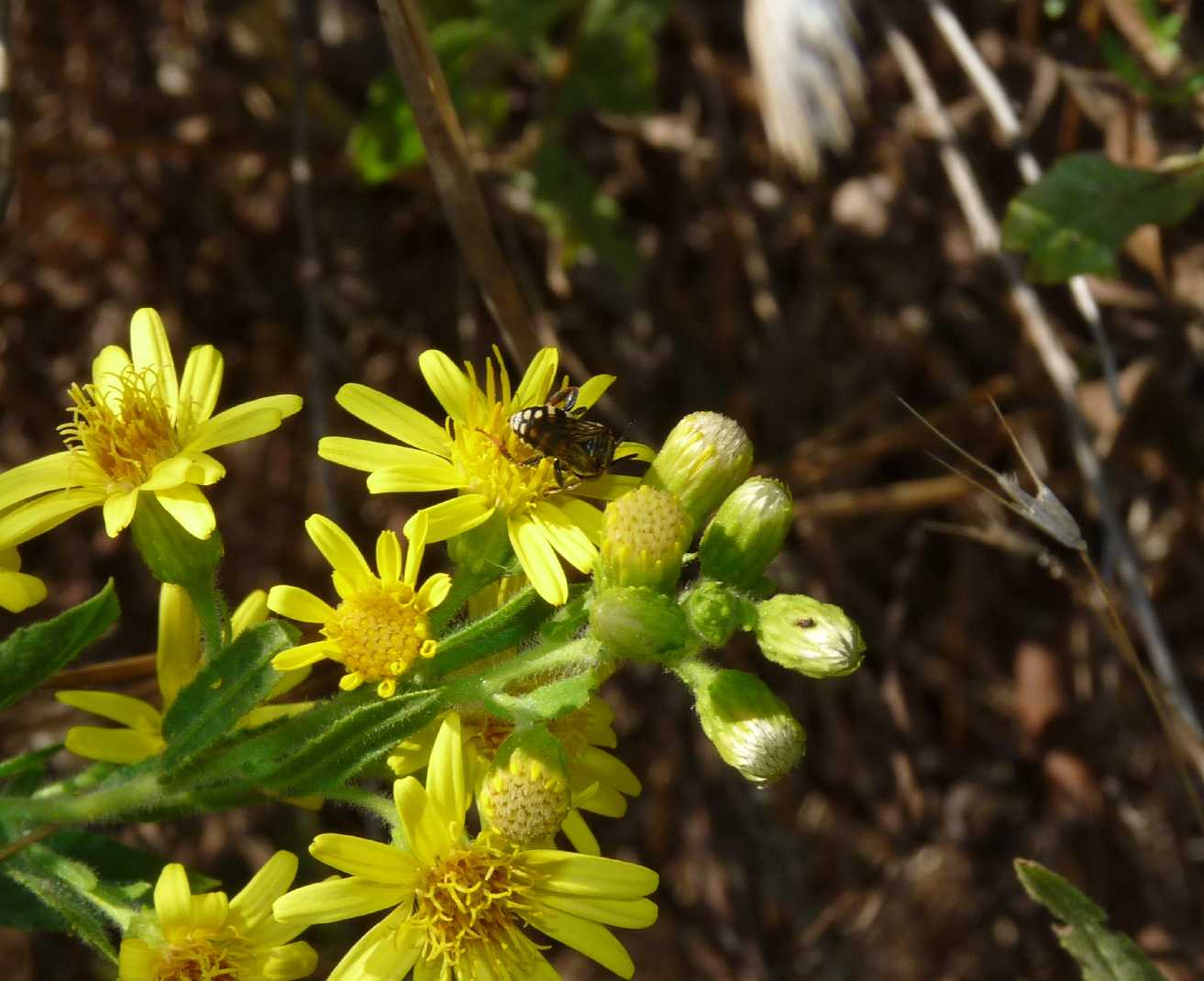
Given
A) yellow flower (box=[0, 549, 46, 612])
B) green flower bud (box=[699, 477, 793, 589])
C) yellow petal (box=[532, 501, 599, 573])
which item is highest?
yellow flower (box=[0, 549, 46, 612])

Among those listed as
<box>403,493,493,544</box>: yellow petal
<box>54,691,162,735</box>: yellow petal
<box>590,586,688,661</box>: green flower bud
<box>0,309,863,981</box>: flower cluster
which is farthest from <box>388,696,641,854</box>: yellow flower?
<box>54,691,162,735</box>: yellow petal

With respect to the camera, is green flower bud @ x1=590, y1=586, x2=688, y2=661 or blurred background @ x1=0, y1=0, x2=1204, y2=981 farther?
blurred background @ x1=0, y1=0, x2=1204, y2=981

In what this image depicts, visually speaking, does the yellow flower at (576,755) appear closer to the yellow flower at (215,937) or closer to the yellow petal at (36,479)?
the yellow flower at (215,937)

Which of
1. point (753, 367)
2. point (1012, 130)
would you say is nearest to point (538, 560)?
point (1012, 130)

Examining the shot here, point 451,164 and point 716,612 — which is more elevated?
point 451,164

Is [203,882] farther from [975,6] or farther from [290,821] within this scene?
[975,6]

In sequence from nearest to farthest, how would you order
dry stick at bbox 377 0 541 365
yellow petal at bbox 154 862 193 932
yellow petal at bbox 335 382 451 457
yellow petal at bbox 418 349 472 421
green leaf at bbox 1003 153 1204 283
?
yellow petal at bbox 154 862 193 932 → yellow petal at bbox 335 382 451 457 → yellow petal at bbox 418 349 472 421 → dry stick at bbox 377 0 541 365 → green leaf at bbox 1003 153 1204 283

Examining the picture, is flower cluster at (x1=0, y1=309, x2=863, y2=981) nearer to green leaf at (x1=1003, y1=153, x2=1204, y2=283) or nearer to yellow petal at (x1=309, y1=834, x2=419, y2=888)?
yellow petal at (x1=309, y1=834, x2=419, y2=888)

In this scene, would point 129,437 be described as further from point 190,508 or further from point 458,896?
point 458,896
